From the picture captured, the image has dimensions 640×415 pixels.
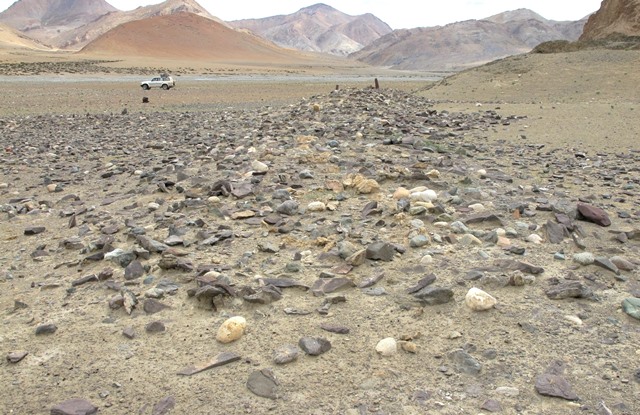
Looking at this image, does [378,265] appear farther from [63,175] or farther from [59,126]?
[59,126]

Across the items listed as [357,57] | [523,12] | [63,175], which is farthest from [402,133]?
[523,12]

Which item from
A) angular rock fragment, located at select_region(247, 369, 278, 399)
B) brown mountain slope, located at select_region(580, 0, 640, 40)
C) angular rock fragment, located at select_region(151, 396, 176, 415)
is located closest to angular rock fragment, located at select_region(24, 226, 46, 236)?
angular rock fragment, located at select_region(151, 396, 176, 415)

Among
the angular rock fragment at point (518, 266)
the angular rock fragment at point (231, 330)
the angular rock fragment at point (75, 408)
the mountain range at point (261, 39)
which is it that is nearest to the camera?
the angular rock fragment at point (75, 408)

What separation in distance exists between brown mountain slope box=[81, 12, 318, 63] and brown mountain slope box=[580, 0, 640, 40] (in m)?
67.2

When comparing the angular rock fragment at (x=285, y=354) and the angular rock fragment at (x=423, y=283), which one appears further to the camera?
the angular rock fragment at (x=423, y=283)

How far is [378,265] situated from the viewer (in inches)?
150

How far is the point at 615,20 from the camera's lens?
2859 cm

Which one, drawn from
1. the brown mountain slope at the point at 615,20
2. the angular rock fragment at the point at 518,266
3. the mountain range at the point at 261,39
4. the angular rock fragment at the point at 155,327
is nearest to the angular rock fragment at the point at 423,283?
the angular rock fragment at the point at 518,266

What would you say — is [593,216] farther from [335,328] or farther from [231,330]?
[231,330]

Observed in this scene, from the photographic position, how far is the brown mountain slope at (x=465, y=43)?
376 ft

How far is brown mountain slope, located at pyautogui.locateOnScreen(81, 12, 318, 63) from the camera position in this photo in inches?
3511

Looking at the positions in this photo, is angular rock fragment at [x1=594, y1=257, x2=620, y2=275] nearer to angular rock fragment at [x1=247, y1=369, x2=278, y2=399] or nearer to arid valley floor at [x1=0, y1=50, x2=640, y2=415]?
arid valley floor at [x1=0, y1=50, x2=640, y2=415]

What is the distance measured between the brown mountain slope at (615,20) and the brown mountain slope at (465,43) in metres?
77.8

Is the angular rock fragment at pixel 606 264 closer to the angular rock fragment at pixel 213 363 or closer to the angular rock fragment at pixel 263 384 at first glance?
the angular rock fragment at pixel 263 384
